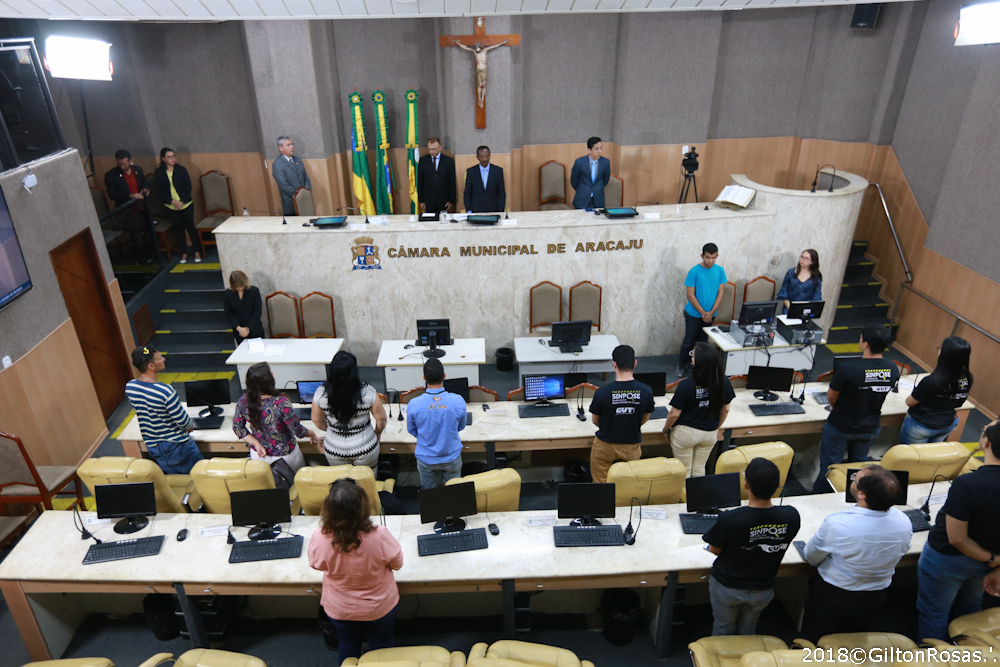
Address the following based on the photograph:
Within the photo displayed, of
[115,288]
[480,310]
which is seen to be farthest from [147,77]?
[480,310]

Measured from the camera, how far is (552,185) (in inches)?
427

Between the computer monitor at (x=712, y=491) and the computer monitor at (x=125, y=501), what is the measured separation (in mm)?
3688

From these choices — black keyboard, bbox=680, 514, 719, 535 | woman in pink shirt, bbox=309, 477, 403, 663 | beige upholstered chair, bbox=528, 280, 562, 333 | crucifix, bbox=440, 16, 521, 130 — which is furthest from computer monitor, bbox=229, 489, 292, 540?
crucifix, bbox=440, 16, 521, 130

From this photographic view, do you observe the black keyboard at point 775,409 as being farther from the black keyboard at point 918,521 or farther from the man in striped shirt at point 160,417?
the man in striped shirt at point 160,417

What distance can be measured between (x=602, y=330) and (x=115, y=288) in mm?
5990

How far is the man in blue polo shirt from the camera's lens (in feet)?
14.8

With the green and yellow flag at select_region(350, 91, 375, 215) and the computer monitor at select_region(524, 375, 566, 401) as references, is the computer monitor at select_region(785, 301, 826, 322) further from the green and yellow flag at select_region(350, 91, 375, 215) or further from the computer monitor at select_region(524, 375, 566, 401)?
the green and yellow flag at select_region(350, 91, 375, 215)

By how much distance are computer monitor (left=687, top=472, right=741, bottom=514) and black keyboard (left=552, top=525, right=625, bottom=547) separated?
55 cm

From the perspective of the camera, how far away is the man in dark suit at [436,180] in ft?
29.1

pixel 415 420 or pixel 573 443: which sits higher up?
pixel 415 420

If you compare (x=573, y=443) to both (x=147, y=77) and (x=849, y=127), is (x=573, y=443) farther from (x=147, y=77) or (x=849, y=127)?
(x=147, y=77)

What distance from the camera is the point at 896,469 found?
183 inches

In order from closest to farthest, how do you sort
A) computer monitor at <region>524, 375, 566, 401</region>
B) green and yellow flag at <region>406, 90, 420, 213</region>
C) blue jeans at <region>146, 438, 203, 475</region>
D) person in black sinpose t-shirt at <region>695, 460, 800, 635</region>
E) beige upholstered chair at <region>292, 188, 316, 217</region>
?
person in black sinpose t-shirt at <region>695, 460, 800, 635</region>
blue jeans at <region>146, 438, 203, 475</region>
computer monitor at <region>524, 375, 566, 401</region>
beige upholstered chair at <region>292, 188, 316, 217</region>
green and yellow flag at <region>406, 90, 420, 213</region>

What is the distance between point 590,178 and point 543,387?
12.5 ft
